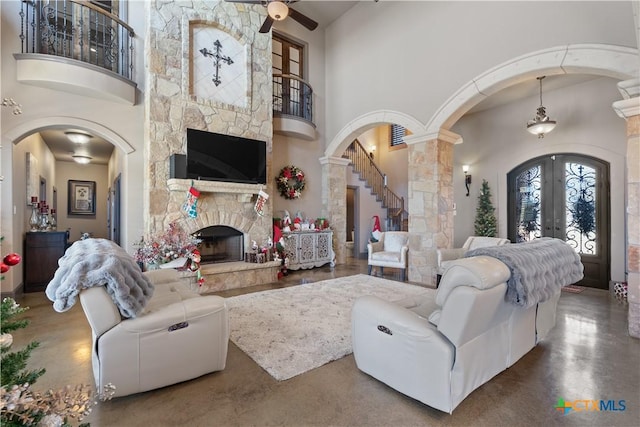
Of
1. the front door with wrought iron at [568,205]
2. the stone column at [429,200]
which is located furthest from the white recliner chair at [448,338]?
the front door with wrought iron at [568,205]

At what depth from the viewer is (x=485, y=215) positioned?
6703 mm

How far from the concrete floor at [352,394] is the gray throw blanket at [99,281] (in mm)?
677

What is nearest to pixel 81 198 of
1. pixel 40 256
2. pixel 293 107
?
pixel 40 256

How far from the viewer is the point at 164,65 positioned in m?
4.87

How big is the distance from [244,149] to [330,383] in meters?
4.39

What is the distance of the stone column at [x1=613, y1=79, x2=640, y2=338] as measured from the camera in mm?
3066

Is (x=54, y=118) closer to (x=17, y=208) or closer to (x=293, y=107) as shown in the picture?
(x=17, y=208)

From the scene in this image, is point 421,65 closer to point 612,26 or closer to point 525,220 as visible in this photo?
point 612,26

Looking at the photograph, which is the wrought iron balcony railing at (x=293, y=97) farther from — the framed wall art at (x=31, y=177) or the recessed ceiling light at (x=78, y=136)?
the framed wall art at (x=31, y=177)

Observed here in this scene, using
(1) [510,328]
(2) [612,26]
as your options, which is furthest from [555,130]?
(1) [510,328]

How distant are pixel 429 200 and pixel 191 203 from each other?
4108 mm

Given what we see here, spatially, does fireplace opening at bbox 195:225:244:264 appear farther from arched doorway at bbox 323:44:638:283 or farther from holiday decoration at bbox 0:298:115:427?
holiday decoration at bbox 0:298:115:427

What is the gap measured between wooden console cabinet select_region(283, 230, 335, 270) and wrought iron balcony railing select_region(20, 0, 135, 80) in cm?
418

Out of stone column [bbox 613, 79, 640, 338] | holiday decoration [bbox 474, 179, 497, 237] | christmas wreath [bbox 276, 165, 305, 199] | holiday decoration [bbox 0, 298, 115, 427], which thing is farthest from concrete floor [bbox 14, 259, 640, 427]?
christmas wreath [bbox 276, 165, 305, 199]
